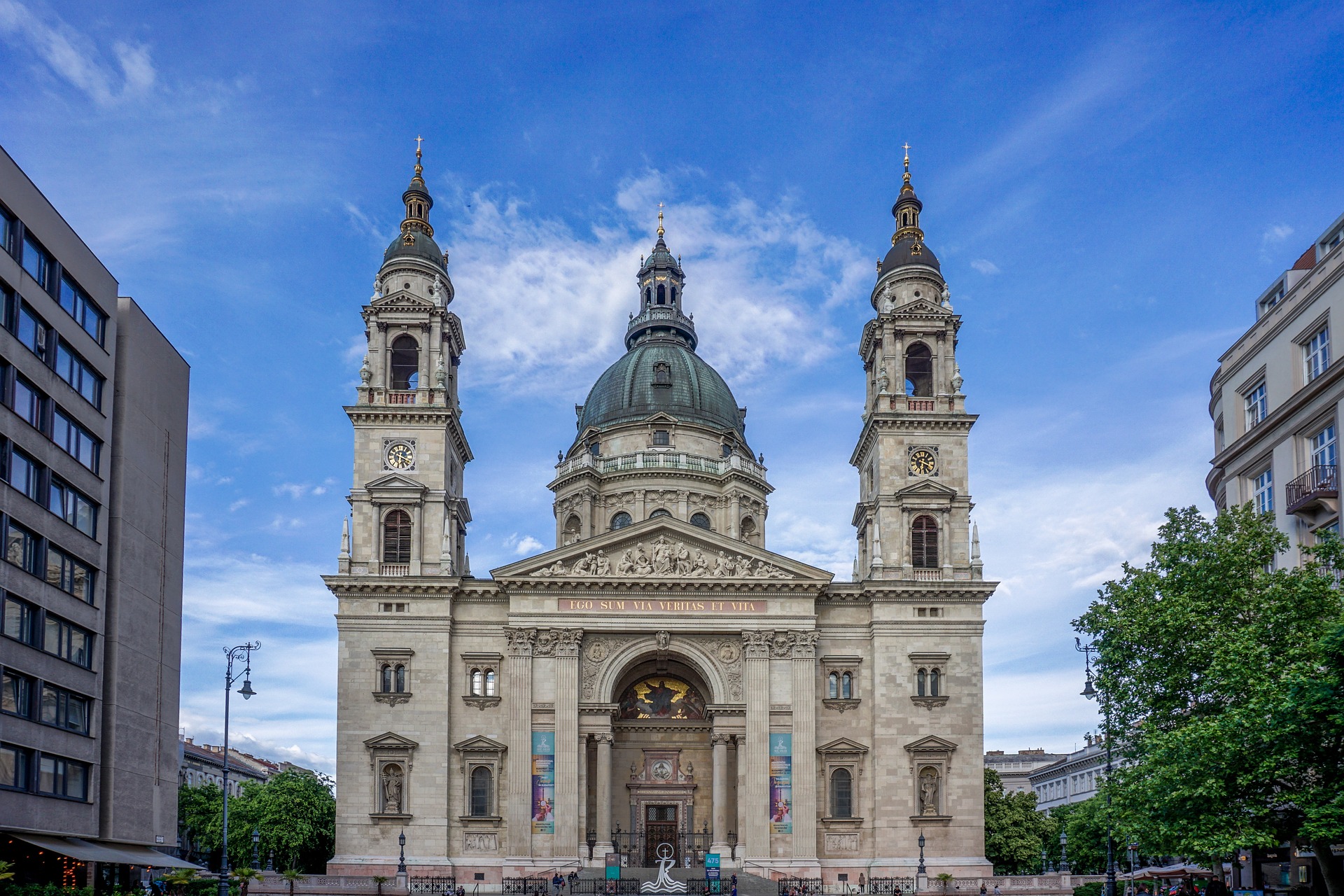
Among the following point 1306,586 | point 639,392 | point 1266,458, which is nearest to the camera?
point 1306,586

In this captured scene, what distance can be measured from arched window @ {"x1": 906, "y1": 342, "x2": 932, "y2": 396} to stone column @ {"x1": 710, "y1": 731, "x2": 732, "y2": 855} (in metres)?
21.1

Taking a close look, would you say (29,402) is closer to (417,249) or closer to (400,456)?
(400,456)

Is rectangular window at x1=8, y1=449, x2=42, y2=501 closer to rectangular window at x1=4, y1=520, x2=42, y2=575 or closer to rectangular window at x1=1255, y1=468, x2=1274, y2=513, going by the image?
rectangular window at x1=4, y1=520, x2=42, y2=575

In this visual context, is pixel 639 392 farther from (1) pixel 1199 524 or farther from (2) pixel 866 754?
(1) pixel 1199 524

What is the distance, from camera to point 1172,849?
3694 centimetres

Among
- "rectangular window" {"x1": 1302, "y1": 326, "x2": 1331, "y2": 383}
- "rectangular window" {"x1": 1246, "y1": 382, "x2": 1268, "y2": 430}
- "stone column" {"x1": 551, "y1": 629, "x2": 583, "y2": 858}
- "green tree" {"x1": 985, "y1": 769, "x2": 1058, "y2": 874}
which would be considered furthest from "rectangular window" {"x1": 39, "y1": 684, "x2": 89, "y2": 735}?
"green tree" {"x1": 985, "y1": 769, "x2": 1058, "y2": 874}

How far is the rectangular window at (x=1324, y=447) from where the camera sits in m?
39.6

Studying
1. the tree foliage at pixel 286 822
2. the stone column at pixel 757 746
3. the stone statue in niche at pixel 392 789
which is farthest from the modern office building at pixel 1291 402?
the tree foliage at pixel 286 822

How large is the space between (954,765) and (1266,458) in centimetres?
2634

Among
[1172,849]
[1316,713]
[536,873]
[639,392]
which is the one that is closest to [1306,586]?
[1316,713]

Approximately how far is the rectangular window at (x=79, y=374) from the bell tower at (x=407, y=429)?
70.4 ft

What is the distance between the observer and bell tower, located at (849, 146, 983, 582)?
6875 cm

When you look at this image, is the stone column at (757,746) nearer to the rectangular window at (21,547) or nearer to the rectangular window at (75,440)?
the rectangular window at (75,440)

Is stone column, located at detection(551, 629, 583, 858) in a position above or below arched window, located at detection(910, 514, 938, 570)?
below
